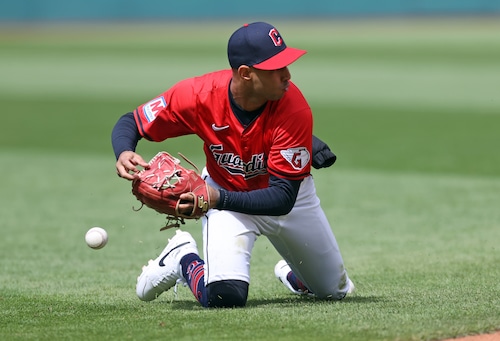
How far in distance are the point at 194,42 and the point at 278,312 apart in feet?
119

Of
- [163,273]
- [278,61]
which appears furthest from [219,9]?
[278,61]

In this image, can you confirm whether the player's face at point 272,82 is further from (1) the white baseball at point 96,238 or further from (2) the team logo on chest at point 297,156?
(1) the white baseball at point 96,238

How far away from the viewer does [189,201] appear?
5562mm

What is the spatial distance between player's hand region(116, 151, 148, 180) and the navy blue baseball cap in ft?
2.74

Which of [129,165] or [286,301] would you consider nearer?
[129,165]

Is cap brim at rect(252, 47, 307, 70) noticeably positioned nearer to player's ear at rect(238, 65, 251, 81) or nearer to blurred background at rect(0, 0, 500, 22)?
player's ear at rect(238, 65, 251, 81)

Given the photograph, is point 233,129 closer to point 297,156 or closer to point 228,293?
point 297,156

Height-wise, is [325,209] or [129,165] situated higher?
[129,165]

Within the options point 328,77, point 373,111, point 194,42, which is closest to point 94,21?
point 194,42

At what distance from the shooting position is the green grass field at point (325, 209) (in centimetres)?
532

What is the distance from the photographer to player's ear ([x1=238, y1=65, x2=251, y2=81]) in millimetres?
5727

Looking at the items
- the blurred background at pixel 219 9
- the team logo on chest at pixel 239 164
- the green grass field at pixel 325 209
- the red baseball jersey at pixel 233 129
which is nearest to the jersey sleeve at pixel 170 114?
the red baseball jersey at pixel 233 129

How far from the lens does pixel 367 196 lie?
11273 millimetres

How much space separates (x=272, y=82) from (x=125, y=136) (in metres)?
1.08
